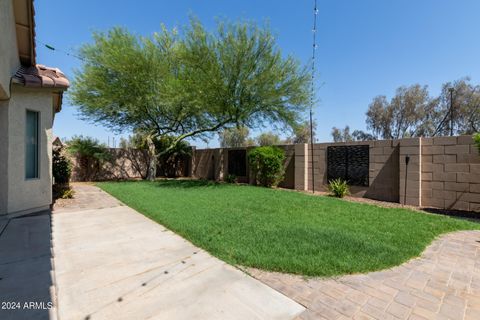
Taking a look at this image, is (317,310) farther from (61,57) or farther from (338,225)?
(61,57)

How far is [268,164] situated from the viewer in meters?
11.0

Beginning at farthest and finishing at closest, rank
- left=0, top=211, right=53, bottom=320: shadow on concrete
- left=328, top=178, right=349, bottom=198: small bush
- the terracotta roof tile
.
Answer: left=328, top=178, right=349, bottom=198: small bush, the terracotta roof tile, left=0, top=211, right=53, bottom=320: shadow on concrete

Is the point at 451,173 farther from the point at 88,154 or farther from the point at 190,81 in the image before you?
the point at 88,154

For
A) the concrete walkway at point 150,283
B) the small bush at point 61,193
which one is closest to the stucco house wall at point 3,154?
the concrete walkway at point 150,283

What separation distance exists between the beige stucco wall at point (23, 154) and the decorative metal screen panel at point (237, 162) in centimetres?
871

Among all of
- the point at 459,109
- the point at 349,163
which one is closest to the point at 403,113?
the point at 459,109

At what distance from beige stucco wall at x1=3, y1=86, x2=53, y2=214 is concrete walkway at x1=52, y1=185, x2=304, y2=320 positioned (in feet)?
6.90

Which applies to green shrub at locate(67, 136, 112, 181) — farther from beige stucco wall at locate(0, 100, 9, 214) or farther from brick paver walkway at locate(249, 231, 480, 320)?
brick paver walkway at locate(249, 231, 480, 320)

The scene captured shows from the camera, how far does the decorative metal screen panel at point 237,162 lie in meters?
13.2

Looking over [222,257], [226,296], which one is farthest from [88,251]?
[226,296]

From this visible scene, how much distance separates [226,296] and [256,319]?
0.44 m

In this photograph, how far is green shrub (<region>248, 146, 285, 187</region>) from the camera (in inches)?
434

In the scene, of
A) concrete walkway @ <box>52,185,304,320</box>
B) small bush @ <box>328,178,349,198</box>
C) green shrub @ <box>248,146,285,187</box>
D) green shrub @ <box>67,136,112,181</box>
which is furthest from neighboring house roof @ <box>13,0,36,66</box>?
small bush @ <box>328,178,349,198</box>

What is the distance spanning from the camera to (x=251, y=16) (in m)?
9.55
